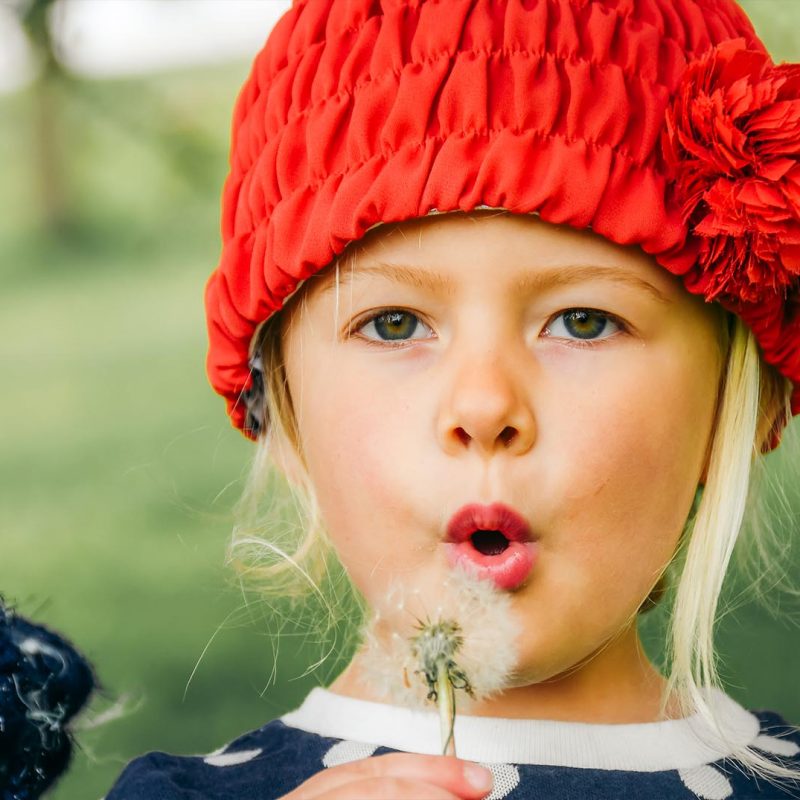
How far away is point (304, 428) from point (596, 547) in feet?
1.18

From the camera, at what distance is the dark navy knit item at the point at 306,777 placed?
1.31m

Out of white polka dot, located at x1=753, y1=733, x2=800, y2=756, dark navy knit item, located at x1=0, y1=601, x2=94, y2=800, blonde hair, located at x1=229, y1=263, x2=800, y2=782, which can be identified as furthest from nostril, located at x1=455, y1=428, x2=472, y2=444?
white polka dot, located at x1=753, y1=733, x2=800, y2=756

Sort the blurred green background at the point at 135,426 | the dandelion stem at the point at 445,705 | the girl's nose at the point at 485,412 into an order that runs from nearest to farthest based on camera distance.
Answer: the dandelion stem at the point at 445,705 < the girl's nose at the point at 485,412 < the blurred green background at the point at 135,426

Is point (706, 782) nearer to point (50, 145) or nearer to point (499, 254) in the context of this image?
point (499, 254)

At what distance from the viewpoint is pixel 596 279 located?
128cm

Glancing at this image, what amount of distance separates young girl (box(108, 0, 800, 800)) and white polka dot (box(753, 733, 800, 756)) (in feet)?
0.17

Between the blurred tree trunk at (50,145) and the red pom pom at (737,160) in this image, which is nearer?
the red pom pom at (737,160)

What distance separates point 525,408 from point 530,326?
3.8 inches

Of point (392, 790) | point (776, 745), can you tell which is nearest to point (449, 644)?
point (392, 790)

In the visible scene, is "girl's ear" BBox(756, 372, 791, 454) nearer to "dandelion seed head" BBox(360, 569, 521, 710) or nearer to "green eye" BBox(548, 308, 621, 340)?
"green eye" BBox(548, 308, 621, 340)

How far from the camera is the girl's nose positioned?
3.92 feet

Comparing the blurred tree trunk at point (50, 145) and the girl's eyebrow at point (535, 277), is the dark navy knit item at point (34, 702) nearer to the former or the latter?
the girl's eyebrow at point (535, 277)

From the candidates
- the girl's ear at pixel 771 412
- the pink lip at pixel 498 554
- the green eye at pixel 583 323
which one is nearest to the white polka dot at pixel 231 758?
the pink lip at pixel 498 554

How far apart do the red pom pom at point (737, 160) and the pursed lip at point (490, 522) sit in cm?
→ 32
